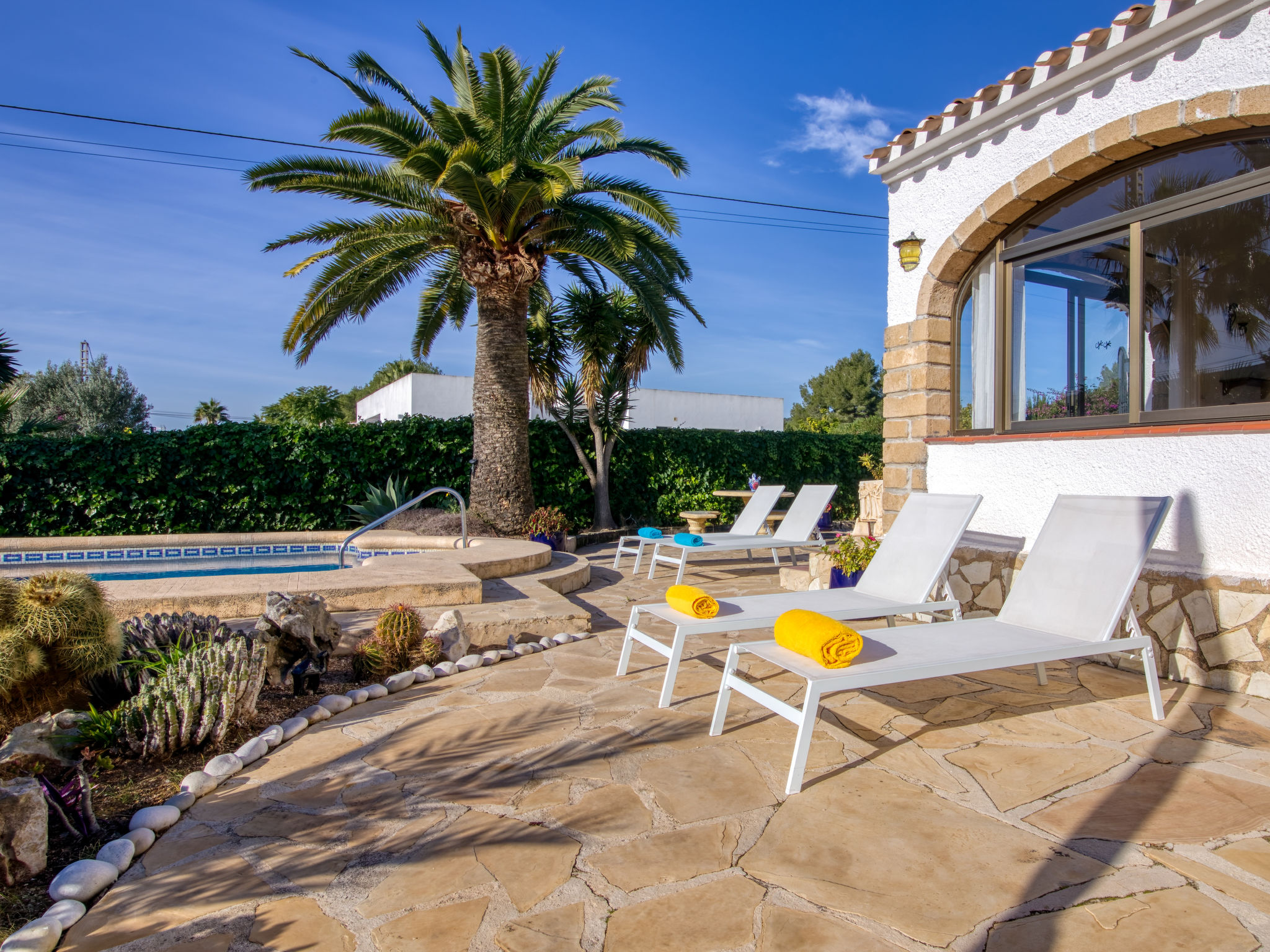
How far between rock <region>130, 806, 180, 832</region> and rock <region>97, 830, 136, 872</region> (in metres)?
0.13

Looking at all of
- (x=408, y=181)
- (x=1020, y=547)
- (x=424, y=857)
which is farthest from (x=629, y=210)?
(x=424, y=857)

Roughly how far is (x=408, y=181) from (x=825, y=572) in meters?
7.26

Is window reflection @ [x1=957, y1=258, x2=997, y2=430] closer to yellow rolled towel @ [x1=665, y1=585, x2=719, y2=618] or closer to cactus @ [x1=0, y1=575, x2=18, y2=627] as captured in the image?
yellow rolled towel @ [x1=665, y1=585, x2=719, y2=618]

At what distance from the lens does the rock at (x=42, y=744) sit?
7.95 feet

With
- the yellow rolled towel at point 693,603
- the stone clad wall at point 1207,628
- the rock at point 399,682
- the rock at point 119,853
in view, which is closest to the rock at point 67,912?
the rock at point 119,853

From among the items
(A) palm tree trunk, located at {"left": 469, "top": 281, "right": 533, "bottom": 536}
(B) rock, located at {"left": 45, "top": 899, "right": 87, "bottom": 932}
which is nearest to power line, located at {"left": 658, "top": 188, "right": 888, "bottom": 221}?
(A) palm tree trunk, located at {"left": 469, "top": 281, "right": 533, "bottom": 536}

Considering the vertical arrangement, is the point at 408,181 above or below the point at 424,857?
above

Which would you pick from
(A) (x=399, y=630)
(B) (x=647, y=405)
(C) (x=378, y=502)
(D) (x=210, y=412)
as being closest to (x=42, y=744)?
(A) (x=399, y=630)

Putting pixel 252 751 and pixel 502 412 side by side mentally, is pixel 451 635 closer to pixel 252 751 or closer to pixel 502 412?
pixel 252 751

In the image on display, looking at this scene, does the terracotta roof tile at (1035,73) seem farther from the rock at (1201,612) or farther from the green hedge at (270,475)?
the green hedge at (270,475)

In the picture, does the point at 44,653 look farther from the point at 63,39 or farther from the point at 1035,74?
the point at 63,39

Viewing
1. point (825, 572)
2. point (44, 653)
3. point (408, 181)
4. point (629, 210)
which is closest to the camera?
point (44, 653)

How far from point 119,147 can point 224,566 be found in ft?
33.1

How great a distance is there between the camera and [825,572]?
248 inches
